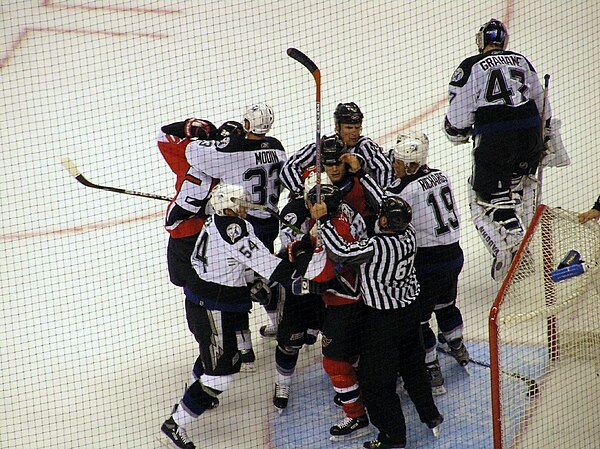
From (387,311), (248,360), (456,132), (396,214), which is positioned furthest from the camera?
(456,132)

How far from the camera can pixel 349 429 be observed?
4367 millimetres

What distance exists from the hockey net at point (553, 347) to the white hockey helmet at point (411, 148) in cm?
62

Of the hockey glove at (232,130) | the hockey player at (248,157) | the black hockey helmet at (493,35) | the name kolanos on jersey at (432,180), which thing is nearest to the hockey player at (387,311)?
the name kolanos on jersey at (432,180)

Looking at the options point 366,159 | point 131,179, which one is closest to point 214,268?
point 366,159

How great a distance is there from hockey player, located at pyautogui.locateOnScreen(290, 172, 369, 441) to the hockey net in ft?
2.30

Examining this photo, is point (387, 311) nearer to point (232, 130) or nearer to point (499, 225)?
point (232, 130)

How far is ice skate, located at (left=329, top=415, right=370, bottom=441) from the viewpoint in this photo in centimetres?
436

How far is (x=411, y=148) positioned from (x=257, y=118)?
0.80 meters

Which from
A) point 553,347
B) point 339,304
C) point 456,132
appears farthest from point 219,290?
point 456,132

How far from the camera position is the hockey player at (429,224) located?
178 inches

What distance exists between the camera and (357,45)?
9.16 m

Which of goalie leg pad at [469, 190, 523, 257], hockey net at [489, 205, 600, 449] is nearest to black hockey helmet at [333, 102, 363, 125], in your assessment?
hockey net at [489, 205, 600, 449]

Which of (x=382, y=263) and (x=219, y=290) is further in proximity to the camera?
(x=219, y=290)

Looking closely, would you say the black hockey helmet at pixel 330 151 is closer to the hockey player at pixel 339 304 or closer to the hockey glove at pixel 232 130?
the hockey player at pixel 339 304
